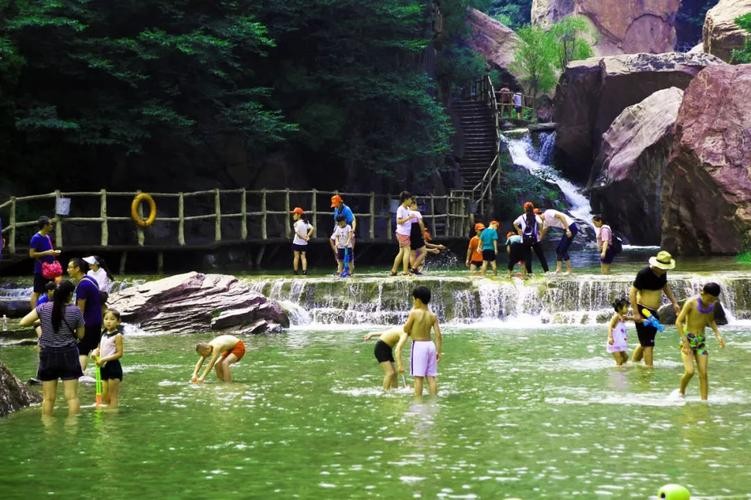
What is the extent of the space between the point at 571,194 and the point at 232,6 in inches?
829

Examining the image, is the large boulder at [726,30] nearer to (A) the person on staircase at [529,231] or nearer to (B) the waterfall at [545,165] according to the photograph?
(B) the waterfall at [545,165]

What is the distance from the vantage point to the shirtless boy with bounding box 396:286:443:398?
1374cm

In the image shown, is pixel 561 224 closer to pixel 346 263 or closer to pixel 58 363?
pixel 346 263

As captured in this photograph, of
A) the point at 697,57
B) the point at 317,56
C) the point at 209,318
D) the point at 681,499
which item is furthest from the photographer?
the point at 697,57

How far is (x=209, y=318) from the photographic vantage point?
72.9 ft

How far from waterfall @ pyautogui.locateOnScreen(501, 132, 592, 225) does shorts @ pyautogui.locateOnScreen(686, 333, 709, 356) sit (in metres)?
36.3

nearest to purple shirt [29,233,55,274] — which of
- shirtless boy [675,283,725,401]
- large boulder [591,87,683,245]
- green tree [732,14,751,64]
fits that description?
shirtless boy [675,283,725,401]

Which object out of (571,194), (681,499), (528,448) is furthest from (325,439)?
(571,194)

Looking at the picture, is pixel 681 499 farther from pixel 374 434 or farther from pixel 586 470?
pixel 374 434

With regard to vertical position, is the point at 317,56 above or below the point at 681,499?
above

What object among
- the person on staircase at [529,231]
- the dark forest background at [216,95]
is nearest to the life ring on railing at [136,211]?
the dark forest background at [216,95]

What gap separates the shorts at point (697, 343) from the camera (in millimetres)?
13047

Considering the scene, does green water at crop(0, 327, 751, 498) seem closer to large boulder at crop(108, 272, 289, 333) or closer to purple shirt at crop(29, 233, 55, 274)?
purple shirt at crop(29, 233, 55, 274)

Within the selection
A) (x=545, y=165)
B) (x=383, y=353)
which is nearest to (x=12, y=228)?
(x=383, y=353)
